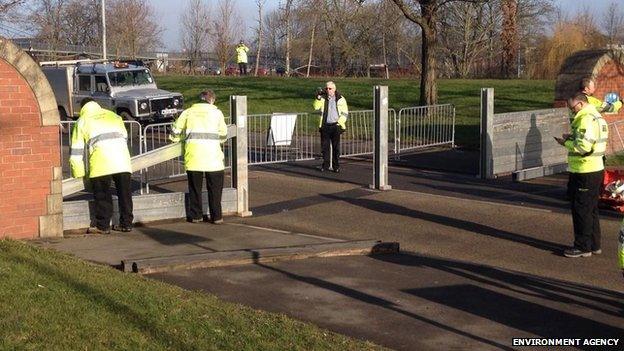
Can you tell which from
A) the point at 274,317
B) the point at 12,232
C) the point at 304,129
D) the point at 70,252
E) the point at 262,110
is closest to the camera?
the point at 274,317

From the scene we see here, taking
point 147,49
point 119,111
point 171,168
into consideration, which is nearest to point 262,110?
point 119,111

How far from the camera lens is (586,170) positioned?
1044 centimetres

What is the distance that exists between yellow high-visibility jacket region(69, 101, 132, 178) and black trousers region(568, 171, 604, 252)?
558cm

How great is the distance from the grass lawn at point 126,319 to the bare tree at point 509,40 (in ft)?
118

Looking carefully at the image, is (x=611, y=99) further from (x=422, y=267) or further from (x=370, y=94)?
(x=370, y=94)

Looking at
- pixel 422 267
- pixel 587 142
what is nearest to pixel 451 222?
pixel 587 142

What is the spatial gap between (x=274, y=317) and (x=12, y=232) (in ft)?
16.3

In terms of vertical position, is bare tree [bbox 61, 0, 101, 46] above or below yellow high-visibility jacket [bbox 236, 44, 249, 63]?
above

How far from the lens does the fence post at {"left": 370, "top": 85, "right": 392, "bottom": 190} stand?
16.0 m

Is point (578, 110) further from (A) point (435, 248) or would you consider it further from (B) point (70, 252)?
(B) point (70, 252)

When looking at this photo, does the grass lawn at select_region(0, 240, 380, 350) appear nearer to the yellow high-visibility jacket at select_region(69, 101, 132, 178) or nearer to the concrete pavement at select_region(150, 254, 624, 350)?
the concrete pavement at select_region(150, 254, 624, 350)

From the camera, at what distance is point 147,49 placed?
56750 mm

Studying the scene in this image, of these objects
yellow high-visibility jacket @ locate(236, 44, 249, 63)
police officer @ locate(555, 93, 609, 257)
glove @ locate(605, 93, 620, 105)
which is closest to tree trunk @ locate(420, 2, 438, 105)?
glove @ locate(605, 93, 620, 105)

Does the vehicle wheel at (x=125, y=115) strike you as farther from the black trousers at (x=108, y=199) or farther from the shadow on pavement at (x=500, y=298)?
the shadow on pavement at (x=500, y=298)
